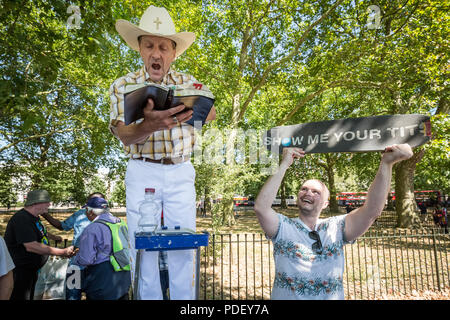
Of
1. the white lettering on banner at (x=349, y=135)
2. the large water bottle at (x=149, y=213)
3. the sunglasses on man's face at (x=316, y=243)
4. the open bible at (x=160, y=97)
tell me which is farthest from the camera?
the sunglasses on man's face at (x=316, y=243)

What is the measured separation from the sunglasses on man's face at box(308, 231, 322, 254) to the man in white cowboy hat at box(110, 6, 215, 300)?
1085 millimetres

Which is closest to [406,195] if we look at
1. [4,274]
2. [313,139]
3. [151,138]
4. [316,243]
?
[316,243]

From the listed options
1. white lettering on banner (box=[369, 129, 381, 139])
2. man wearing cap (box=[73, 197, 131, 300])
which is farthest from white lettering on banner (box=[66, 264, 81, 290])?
white lettering on banner (box=[369, 129, 381, 139])

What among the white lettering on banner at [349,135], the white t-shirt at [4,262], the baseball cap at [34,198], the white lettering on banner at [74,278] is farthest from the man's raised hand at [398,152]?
the white lettering on banner at [74,278]

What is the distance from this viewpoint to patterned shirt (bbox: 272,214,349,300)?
2180mm

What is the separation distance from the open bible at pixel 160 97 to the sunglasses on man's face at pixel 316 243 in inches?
60.5

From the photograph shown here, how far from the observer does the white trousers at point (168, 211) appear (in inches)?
71.0

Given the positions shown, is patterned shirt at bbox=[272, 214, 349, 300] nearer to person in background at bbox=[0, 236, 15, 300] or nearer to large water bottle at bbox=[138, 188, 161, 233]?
large water bottle at bbox=[138, 188, 161, 233]

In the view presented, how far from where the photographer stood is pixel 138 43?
2.21 m

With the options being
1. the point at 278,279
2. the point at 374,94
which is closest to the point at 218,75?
the point at 374,94

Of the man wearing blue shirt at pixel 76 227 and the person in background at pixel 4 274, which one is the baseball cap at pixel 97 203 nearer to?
the man wearing blue shirt at pixel 76 227

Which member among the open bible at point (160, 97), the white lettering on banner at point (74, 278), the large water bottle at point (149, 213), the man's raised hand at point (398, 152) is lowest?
the white lettering on banner at point (74, 278)

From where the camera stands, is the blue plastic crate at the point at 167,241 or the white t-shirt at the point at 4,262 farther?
the white t-shirt at the point at 4,262
